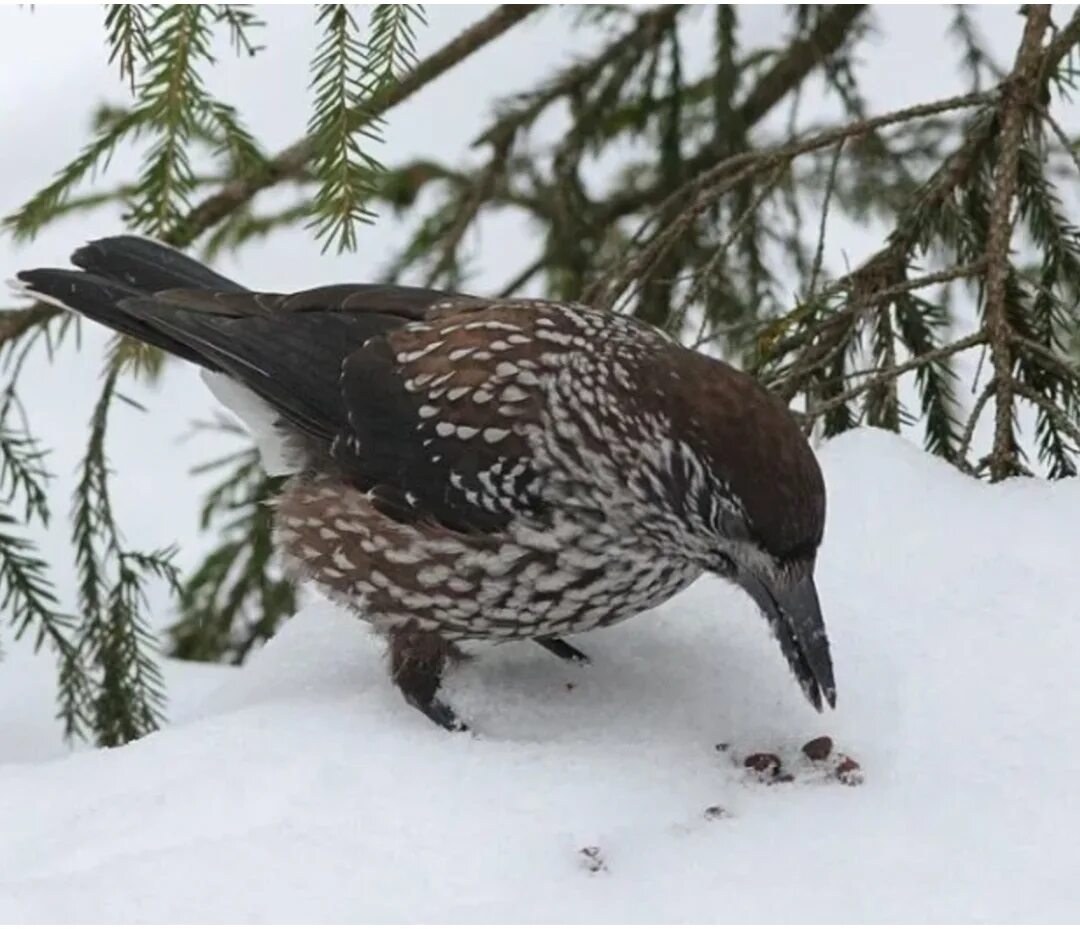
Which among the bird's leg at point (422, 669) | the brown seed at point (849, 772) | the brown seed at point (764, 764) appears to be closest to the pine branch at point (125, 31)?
the bird's leg at point (422, 669)

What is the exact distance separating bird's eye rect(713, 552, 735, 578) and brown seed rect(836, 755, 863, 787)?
1.21ft

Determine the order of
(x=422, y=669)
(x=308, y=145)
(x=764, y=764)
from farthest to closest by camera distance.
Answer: (x=308, y=145) < (x=422, y=669) < (x=764, y=764)

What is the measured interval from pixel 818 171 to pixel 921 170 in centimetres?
30

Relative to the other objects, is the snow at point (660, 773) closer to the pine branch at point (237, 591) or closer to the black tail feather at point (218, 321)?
the black tail feather at point (218, 321)

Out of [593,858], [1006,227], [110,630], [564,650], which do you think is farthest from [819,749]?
[110,630]

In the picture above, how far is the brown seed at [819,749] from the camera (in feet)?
9.77

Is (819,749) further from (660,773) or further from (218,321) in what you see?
(218,321)

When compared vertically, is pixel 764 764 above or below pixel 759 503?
below

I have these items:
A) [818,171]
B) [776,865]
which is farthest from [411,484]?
[818,171]

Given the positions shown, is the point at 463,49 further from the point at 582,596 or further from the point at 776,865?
the point at 776,865

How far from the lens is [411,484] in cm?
334

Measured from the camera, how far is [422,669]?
3250 mm

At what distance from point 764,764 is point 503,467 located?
2.18ft

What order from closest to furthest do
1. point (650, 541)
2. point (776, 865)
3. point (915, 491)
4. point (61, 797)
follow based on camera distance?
point (776, 865) < point (61, 797) < point (650, 541) < point (915, 491)
